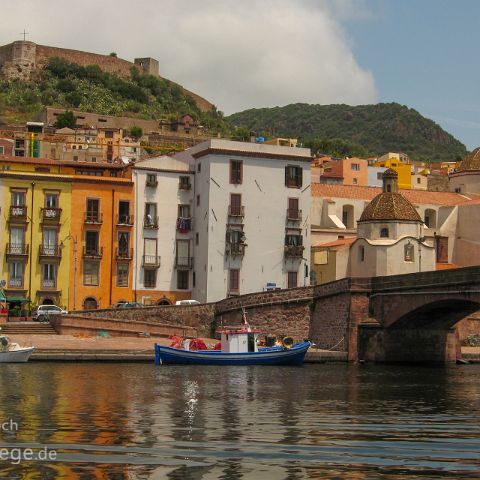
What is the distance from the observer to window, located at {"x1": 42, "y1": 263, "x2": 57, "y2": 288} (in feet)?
280

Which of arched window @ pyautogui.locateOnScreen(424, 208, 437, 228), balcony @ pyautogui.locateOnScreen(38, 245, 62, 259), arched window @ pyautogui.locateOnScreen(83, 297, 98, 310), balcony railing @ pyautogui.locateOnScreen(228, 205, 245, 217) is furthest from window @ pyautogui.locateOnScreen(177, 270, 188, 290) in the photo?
arched window @ pyautogui.locateOnScreen(424, 208, 437, 228)

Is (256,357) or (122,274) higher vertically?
(122,274)

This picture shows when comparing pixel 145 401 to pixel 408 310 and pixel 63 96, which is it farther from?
pixel 63 96

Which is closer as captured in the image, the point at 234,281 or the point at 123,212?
the point at 123,212

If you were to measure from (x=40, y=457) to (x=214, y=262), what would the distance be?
194ft

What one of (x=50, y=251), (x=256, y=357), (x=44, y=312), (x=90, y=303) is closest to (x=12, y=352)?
(x=256, y=357)

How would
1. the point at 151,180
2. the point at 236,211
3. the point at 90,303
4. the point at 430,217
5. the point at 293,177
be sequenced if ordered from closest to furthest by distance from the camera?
1. the point at 90,303
2. the point at 236,211
3. the point at 151,180
4. the point at 293,177
5. the point at 430,217

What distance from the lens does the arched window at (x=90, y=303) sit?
284 feet

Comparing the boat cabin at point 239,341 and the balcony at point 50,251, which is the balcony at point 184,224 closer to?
the balcony at point 50,251

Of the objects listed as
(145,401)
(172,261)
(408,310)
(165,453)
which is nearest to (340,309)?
(408,310)

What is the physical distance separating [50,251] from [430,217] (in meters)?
39.5

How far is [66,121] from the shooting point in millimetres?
167125

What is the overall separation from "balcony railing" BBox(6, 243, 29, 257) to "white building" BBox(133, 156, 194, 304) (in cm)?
890

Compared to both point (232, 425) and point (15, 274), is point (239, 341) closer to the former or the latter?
point (15, 274)
